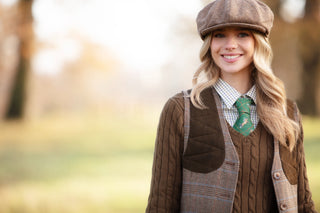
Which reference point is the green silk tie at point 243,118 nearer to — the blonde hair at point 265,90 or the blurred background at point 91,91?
the blonde hair at point 265,90

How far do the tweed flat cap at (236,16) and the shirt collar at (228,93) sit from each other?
0.26 metres

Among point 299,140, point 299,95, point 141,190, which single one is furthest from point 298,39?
point 299,140

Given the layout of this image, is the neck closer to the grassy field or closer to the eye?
the eye

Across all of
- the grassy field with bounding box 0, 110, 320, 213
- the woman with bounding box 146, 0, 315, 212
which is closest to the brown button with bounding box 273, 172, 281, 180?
the woman with bounding box 146, 0, 315, 212

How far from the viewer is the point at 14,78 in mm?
6059

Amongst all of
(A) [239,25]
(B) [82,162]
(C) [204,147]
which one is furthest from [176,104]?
(B) [82,162]

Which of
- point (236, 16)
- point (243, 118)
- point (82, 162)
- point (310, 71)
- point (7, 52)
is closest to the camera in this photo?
point (236, 16)

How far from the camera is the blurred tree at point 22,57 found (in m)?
5.73

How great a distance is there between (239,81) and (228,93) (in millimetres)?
107

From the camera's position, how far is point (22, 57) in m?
5.95

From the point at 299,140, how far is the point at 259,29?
55 cm

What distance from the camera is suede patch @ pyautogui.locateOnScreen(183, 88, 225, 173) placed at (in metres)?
1.45

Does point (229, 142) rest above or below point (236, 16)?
below

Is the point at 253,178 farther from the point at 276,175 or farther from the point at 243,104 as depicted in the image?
the point at 243,104
